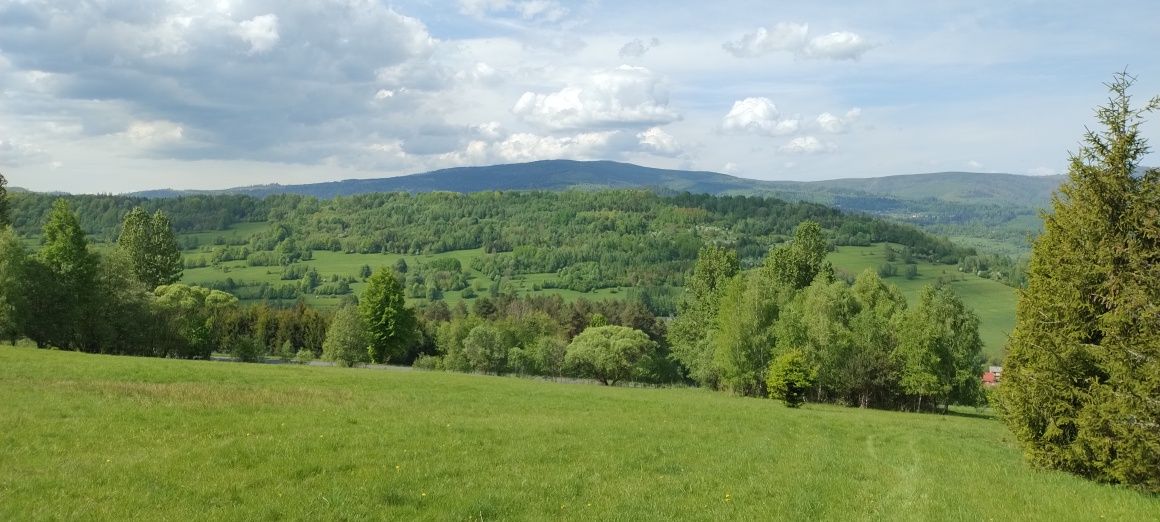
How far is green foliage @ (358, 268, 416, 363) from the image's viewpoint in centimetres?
8306

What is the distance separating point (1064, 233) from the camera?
19.7 meters

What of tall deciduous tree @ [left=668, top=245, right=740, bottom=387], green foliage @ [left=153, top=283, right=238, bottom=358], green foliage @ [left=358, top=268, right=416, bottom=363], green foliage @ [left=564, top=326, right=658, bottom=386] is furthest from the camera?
green foliage @ [left=564, top=326, right=658, bottom=386]

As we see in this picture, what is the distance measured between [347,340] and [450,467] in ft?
207

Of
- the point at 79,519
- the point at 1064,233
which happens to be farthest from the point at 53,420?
the point at 1064,233

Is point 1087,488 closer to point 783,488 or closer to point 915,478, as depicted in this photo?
point 915,478

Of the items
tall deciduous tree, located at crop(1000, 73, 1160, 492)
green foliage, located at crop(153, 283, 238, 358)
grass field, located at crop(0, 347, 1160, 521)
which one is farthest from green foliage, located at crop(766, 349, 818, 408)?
green foliage, located at crop(153, 283, 238, 358)

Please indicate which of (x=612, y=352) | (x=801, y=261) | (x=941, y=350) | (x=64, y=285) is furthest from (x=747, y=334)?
(x=64, y=285)

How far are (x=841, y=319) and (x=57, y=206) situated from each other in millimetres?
70859

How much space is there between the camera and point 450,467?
16797 millimetres

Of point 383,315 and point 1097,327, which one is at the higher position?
point 1097,327

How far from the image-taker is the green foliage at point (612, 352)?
85.9 m

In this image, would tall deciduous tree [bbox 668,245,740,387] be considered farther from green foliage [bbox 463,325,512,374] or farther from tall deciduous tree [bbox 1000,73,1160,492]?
tall deciduous tree [bbox 1000,73,1160,492]

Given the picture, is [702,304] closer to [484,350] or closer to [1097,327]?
[484,350]

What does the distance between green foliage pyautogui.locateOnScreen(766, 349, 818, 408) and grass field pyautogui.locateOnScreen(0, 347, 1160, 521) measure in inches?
611
